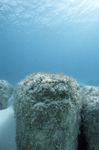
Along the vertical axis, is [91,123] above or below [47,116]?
above

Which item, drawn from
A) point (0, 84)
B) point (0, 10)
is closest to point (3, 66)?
point (0, 10)

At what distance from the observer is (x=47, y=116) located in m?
2.16

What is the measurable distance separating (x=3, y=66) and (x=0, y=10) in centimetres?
9542

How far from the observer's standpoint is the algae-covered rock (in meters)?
2.15

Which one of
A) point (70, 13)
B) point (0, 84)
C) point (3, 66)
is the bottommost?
point (0, 84)

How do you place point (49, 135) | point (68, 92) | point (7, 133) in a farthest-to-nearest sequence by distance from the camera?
point (7, 133)
point (68, 92)
point (49, 135)

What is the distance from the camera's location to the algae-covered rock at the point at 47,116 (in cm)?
215

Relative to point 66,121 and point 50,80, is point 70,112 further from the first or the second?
point 50,80

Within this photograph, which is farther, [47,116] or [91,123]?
[91,123]

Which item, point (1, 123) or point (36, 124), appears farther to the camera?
point (1, 123)

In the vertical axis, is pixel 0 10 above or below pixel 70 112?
above

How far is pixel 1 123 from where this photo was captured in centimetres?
387

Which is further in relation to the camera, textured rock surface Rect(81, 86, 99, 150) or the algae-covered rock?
textured rock surface Rect(81, 86, 99, 150)

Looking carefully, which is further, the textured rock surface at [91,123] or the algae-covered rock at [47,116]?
the textured rock surface at [91,123]
